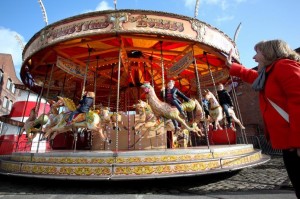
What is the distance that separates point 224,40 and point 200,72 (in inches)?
→ 177

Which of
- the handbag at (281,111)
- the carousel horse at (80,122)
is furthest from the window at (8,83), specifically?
the handbag at (281,111)

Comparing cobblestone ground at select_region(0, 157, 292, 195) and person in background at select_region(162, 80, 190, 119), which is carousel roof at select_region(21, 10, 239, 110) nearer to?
person in background at select_region(162, 80, 190, 119)

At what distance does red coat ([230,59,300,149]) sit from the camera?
1.41 meters

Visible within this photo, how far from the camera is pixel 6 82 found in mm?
26000

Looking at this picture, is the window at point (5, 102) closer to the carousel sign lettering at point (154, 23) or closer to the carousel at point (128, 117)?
the carousel at point (128, 117)

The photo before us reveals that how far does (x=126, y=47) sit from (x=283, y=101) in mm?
8384

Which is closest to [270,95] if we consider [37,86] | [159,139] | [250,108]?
[159,139]

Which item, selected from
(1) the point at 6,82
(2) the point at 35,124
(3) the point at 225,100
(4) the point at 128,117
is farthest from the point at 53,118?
(1) the point at 6,82

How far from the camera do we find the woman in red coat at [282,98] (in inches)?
56.3

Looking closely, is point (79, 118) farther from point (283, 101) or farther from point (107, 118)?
point (283, 101)

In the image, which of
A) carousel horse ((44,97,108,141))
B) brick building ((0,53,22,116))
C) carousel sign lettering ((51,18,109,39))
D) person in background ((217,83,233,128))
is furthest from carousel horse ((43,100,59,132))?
brick building ((0,53,22,116))

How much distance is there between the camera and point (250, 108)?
19.0 metres

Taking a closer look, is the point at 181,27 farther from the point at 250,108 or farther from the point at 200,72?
the point at 250,108

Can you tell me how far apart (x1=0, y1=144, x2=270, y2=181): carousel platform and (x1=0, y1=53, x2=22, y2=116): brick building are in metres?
24.1
